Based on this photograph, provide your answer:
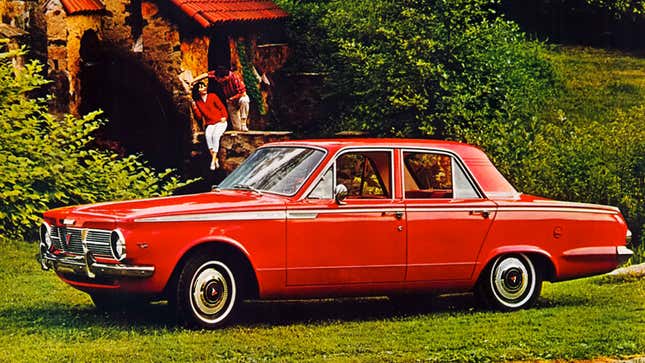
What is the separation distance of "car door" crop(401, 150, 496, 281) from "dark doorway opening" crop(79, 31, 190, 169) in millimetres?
6201

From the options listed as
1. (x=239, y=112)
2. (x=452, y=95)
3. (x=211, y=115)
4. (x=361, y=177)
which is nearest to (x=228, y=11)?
(x=239, y=112)

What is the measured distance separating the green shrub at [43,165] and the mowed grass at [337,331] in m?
2.52

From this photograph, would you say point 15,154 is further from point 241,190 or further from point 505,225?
point 505,225

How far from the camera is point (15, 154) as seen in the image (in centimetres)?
1338

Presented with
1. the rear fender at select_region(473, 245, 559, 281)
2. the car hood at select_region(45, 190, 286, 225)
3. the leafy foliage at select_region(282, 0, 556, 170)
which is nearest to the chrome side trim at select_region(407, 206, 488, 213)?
the rear fender at select_region(473, 245, 559, 281)

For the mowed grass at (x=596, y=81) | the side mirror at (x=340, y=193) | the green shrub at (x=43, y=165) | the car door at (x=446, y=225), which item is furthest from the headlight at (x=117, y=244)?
the mowed grass at (x=596, y=81)

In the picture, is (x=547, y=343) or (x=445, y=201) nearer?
(x=547, y=343)

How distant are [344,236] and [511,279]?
4.89ft

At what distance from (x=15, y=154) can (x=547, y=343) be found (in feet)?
23.4

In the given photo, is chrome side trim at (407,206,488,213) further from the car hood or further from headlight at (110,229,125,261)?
headlight at (110,229,125,261)

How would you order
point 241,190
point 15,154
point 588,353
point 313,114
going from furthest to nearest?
1. point 313,114
2. point 15,154
3. point 241,190
4. point 588,353

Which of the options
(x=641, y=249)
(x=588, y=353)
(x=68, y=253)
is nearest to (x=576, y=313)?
(x=588, y=353)

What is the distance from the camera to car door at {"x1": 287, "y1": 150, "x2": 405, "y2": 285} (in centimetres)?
874

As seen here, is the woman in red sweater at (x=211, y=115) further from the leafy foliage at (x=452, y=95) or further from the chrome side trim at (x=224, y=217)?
the chrome side trim at (x=224, y=217)
